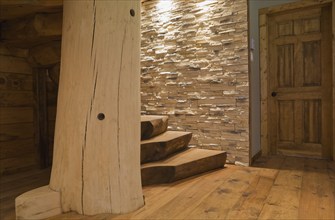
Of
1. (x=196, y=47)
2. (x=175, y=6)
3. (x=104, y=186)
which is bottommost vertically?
(x=104, y=186)

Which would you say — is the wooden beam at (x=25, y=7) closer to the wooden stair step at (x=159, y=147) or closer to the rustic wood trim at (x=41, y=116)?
the rustic wood trim at (x=41, y=116)

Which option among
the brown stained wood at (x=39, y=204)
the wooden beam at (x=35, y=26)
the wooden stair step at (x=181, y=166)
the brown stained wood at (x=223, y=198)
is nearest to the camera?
→ the brown stained wood at (x=39, y=204)

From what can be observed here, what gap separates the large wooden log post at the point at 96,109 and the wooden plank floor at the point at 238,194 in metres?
0.17

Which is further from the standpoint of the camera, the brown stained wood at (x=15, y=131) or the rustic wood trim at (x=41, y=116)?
the rustic wood trim at (x=41, y=116)

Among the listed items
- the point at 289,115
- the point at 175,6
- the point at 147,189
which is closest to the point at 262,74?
the point at 289,115

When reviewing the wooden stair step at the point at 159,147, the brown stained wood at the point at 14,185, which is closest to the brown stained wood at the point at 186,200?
the wooden stair step at the point at 159,147

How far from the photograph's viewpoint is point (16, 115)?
2.66 meters

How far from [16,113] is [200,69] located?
2.17 m

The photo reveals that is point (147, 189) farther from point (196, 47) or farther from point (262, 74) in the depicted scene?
point (262, 74)

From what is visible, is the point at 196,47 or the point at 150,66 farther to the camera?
the point at 150,66

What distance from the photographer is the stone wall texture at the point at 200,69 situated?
105 inches

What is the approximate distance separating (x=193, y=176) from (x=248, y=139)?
0.81 metres

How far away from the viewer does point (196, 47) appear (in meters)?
2.89

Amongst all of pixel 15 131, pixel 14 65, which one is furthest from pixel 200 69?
pixel 15 131
